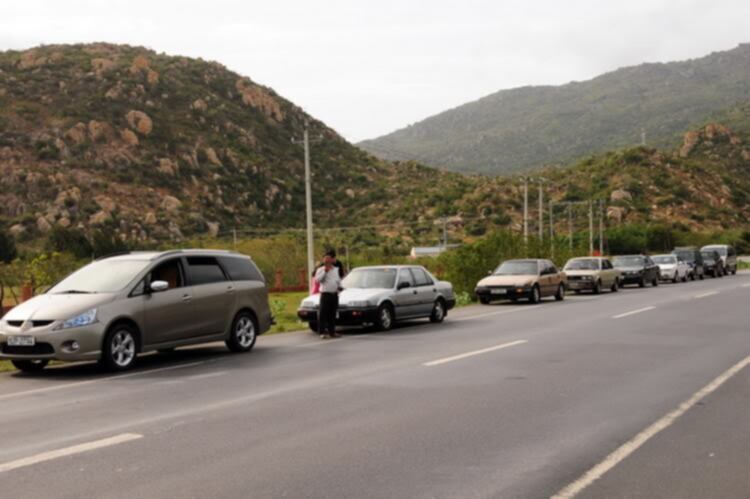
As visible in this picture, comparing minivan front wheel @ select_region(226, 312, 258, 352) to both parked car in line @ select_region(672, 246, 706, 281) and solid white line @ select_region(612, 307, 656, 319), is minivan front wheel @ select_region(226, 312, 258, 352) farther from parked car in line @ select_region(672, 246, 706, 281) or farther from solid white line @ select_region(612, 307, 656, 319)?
parked car in line @ select_region(672, 246, 706, 281)

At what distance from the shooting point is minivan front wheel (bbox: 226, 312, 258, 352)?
14.7 metres

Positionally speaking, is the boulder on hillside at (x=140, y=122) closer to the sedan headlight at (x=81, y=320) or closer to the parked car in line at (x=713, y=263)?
the parked car in line at (x=713, y=263)

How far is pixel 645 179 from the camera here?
309ft

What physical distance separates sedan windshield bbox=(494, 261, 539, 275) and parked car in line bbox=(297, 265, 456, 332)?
8.11 meters

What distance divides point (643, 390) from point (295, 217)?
231 feet

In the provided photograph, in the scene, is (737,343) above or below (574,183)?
below

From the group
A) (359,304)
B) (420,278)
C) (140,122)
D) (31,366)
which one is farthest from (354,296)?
(140,122)

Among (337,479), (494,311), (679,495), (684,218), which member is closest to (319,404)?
(337,479)

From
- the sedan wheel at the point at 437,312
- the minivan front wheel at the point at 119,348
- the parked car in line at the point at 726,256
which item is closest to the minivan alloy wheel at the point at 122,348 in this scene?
the minivan front wheel at the point at 119,348

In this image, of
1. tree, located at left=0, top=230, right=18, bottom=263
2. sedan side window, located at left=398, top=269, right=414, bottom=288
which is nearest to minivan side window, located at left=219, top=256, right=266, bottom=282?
sedan side window, located at left=398, top=269, right=414, bottom=288

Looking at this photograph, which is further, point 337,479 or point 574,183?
point 574,183

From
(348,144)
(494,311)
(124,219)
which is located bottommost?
(494,311)

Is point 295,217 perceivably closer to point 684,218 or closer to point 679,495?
point 684,218

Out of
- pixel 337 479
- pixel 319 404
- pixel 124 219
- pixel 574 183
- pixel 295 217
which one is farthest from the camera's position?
pixel 574 183
